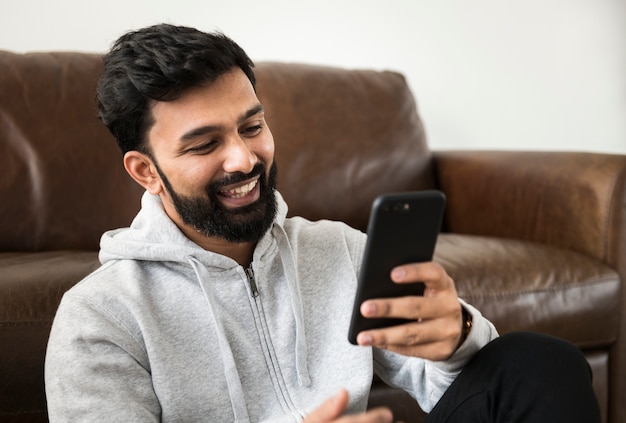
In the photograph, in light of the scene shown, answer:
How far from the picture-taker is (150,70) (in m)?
0.97

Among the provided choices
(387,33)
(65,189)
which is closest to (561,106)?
(387,33)

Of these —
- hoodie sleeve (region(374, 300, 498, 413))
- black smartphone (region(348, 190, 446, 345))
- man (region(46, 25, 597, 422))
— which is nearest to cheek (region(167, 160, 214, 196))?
man (region(46, 25, 597, 422))

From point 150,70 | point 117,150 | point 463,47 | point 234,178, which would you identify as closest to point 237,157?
point 234,178

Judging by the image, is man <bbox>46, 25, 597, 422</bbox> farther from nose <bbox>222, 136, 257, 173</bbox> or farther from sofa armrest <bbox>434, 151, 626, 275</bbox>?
sofa armrest <bbox>434, 151, 626, 275</bbox>

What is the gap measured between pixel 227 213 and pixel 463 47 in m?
1.68

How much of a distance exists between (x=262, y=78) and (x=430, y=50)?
2.55 feet

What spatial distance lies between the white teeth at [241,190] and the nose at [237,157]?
32 mm

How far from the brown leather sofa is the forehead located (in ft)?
1.29

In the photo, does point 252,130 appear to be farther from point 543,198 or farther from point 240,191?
point 543,198

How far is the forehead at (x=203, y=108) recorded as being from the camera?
3.16 feet

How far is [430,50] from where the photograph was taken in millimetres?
2379

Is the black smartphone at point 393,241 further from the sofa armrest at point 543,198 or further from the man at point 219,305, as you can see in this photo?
the sofa armrest at point 543,198

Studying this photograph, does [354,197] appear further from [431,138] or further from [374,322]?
[374,322]

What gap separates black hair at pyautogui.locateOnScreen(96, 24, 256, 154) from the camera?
961 mm
